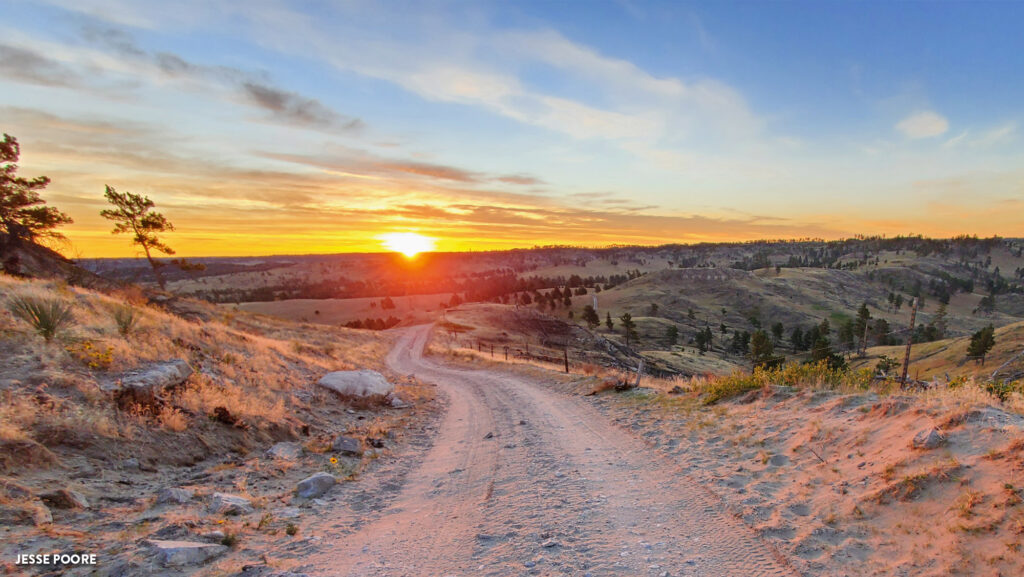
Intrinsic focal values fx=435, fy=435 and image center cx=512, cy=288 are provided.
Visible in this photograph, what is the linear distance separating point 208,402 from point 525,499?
24.0 feet

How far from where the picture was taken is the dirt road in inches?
192

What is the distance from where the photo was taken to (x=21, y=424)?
6484 millimetres

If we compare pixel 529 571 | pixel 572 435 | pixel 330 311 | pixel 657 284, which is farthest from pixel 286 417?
pixel 657 284

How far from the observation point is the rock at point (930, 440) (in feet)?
18.7

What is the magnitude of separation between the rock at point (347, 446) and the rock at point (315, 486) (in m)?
1.96

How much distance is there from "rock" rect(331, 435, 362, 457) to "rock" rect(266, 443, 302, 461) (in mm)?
749

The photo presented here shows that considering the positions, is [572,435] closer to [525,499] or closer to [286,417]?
[525,499]

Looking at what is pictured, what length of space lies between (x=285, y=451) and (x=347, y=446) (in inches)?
48.2

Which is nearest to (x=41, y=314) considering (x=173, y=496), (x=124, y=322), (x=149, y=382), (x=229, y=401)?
(x=124, y=322)

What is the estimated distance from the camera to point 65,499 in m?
5.51

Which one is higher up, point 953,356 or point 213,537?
point 213,537

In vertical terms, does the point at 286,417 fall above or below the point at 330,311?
above

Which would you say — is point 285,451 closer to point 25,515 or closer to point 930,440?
point 25,515

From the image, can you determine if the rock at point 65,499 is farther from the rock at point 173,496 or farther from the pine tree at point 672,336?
the pine tree at point 672,336
